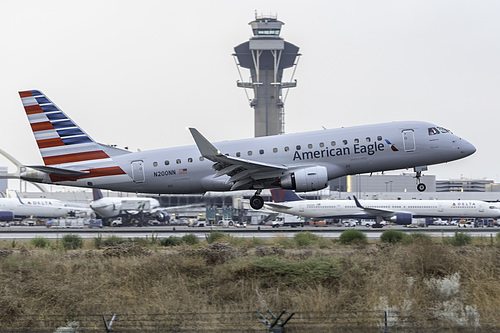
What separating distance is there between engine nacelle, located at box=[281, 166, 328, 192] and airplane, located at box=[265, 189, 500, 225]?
3539 cm

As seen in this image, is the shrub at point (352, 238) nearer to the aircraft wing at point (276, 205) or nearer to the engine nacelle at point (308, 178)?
the engine nacelle at point (308, 178)

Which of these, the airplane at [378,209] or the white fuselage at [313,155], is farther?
the airplane at [378,209]

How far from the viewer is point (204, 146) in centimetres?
3491

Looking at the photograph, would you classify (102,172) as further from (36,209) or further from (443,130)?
(36,209)

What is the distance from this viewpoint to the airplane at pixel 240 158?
36406mm

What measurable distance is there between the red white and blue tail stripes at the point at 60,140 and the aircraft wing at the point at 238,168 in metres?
6.16

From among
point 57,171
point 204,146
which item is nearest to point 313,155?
point 204,146

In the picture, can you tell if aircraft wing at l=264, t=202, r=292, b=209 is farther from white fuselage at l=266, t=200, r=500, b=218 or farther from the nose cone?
the nose cone

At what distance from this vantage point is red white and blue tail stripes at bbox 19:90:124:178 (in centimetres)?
3922

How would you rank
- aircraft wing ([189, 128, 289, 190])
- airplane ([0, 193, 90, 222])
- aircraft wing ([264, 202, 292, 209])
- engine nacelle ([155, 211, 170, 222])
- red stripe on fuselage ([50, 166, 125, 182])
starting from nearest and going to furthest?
aircraft wing ([189, 128, 289, 190])
red stripe on fuselage ([50, 166, 125, 182])
aircraft wing ([264, 202, 292, 209])
engine nacelle ([155, 211, 170, 222])
airplane ([0, 193, 90, 222])

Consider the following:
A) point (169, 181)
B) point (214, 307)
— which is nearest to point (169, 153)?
point (169, 181)

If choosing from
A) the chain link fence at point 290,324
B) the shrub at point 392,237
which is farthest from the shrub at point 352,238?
the chain link fence at point 290,324

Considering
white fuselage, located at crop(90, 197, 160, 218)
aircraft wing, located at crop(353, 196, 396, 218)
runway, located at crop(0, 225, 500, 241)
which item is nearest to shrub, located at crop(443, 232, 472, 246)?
runway, located at crop(0, 225, 500, 241)

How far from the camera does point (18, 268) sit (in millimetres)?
29797
